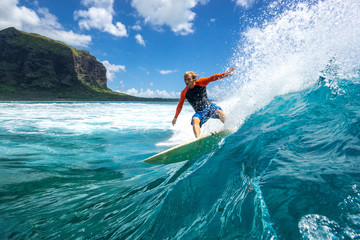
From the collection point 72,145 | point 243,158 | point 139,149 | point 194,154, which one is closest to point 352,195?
point 243,158

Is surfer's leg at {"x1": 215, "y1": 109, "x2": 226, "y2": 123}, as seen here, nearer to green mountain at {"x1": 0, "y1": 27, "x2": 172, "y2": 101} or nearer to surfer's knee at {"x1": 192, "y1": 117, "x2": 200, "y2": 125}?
surfer's knee at {"x1": 192, "y1": 117, "x2": 200, "y2": 125}

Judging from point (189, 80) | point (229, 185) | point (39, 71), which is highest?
point (39, 71)

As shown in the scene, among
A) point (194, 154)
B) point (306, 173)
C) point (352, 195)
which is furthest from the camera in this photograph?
point (194, 154)

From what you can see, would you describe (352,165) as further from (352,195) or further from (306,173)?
(352,195)

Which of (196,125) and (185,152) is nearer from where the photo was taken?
(185,152)

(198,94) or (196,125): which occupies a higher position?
(198,94)

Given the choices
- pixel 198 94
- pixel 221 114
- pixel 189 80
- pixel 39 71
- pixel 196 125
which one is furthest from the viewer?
pixel 39 71

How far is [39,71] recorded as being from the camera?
9744 centimetres

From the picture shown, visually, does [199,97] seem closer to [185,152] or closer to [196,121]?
[196,121]

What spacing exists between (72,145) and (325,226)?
7.72 meters

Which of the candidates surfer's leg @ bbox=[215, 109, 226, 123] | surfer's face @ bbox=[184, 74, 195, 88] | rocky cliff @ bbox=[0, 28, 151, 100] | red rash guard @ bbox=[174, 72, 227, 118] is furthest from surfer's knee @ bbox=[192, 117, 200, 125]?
rocky cliff @ bbox=[0, 28, 151, 100]

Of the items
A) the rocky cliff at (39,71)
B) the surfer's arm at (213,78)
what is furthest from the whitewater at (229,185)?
the rocky cliff at (39,71)

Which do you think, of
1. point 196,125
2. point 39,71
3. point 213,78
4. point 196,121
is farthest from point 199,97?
point 39,71

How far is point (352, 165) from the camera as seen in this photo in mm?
2252
